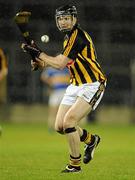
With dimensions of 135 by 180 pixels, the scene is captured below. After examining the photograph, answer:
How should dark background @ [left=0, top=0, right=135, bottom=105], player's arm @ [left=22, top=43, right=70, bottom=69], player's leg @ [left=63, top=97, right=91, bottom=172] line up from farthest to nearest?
dark background @ [left=0, top=0, right=135, bottom=105]
player's leg @ [left=63, top=97, right=91, bottom=172]
player's arm @ [left=22, top=43, right=70, bottom=69]

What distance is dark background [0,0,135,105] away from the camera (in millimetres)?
26656

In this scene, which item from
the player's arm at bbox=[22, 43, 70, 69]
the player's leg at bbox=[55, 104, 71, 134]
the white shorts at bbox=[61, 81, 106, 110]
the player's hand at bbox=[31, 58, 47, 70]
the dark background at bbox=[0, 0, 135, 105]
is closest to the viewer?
the player's arm at bbox=[22, 43, 70, 69]

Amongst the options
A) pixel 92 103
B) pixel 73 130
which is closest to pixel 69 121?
pixel 73 130

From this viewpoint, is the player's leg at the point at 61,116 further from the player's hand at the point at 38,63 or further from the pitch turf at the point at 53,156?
the player's hand at the point at 38,63

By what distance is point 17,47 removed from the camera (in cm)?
2666

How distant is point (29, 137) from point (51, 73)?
404 cm

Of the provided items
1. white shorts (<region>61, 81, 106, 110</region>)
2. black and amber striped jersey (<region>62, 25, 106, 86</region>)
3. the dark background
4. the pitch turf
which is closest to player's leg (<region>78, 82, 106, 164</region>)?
white shorts (<region>61, 81, 106, 110</region>)

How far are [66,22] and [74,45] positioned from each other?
34 centimetres

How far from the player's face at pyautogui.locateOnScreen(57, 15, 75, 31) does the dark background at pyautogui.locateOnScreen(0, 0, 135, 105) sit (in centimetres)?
1480

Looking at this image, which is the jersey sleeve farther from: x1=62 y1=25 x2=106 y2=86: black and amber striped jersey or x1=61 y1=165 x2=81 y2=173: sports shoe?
x1=61 y1=165 x2=81 y2=173: sports shoe

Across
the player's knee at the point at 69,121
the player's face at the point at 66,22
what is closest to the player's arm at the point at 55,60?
the player's face at the point at 66,22

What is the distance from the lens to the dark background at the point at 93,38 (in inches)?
1049

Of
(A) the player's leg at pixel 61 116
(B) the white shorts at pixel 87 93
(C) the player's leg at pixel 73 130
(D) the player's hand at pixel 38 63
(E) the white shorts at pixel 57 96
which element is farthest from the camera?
(E) the white shorts at pixel 57 96

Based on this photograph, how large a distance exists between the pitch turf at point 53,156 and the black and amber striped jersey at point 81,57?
1.28 metres
